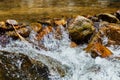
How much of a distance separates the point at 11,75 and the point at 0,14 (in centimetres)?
545

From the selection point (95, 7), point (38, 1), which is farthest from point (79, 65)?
point (38, 1)

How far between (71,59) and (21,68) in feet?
5.33

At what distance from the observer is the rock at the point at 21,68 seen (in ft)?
17.7

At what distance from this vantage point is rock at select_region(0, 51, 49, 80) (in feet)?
17.7

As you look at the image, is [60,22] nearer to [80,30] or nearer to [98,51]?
[80,30]

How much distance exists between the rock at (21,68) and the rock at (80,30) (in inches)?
98.4

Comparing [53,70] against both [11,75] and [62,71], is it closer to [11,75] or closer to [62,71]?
[62,71]

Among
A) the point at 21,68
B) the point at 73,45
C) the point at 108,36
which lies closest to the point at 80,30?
the point at 73,45

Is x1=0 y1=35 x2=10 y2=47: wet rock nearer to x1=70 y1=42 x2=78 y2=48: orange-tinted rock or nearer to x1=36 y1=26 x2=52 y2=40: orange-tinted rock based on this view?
x1=36 y1=26 x2=52 y2=40: orange-tinted rock

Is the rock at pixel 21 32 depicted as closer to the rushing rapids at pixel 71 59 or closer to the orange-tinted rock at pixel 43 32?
the rushing rapids at pixel 71 59

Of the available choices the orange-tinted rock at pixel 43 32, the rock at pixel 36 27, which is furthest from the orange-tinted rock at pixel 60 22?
the rock at pixel 36 27

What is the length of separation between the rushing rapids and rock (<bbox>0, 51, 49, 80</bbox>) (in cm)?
21

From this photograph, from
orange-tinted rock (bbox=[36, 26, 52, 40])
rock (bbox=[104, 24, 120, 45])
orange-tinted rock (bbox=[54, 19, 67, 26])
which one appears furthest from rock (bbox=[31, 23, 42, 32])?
rock (bbox=[104, 24, 120, 45])

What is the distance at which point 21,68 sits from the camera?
18.3ft
